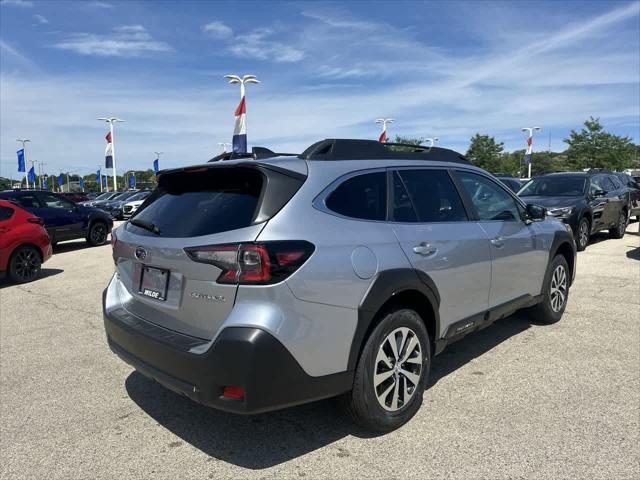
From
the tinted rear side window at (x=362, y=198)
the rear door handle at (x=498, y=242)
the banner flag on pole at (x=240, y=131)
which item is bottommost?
the rear door handle at (x=498, y=242)

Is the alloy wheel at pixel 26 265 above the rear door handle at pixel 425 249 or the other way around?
the other way around

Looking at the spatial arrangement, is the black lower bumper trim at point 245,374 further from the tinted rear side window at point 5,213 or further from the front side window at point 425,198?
the tinted rear side window at point 5,213

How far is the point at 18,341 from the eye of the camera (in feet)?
17.1

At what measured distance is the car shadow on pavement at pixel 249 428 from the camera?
9.77 feet

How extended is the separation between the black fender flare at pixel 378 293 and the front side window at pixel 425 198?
1.34 ft

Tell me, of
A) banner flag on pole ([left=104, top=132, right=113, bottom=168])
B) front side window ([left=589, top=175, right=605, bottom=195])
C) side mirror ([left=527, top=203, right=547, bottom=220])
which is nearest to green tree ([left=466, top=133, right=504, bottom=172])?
banner flag on pole ([left=104, top=132, right=113, bottom=168])

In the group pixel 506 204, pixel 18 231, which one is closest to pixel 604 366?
pixel 506 204

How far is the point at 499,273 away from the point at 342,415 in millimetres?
1896

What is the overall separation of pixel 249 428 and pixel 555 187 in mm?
10429

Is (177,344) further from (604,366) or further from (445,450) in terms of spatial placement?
(604,366)

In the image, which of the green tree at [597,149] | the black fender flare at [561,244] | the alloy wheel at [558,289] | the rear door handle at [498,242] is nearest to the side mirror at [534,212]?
the black fender flare at [561,244]

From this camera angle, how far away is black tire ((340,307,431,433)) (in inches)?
116

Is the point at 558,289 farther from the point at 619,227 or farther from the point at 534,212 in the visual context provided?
the point at 619,227

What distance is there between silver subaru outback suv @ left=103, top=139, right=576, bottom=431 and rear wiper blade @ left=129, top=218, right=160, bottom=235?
14mm
